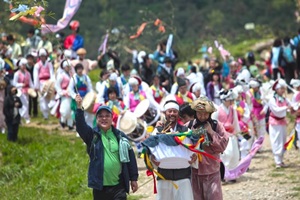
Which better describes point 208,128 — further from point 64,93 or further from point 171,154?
point 64,93

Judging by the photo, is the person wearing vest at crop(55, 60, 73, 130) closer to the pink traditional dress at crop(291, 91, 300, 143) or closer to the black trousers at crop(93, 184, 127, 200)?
the pink traditional dress at crop(291, 91, 300, 143)

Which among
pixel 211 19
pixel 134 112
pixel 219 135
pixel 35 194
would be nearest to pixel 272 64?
pixel 134 112

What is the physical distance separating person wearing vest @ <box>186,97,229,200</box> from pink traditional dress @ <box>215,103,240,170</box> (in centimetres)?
359

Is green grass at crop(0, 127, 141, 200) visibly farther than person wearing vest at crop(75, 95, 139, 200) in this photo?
Yes

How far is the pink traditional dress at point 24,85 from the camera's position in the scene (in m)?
19.0

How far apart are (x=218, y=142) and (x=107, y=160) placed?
3.84 ft

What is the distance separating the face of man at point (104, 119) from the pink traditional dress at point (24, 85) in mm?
9956

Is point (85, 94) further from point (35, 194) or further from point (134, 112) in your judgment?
point (35, 194)

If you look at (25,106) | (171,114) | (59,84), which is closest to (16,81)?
(25,106)

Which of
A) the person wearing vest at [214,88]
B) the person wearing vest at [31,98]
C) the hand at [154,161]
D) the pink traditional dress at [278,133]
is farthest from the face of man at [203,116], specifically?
the person wearing vest at [31,98]

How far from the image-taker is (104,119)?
9141mm

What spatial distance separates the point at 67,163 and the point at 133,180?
19.1 feet

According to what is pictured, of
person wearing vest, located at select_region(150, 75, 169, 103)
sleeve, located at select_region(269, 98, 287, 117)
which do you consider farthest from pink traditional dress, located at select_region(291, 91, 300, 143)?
person wearing vest, located at select_region(150, 75, 169, 103)

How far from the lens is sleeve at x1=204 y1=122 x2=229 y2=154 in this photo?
918 cm
